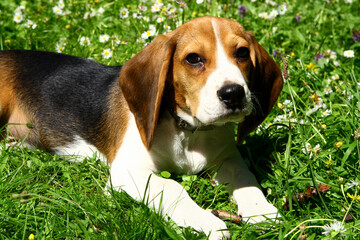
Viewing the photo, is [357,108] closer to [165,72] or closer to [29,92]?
[165,72]

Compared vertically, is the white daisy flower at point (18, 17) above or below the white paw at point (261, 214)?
above

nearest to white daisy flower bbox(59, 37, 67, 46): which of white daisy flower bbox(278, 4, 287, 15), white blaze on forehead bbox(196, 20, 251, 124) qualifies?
white daisy flower bbox(278, 4, 287, 15)

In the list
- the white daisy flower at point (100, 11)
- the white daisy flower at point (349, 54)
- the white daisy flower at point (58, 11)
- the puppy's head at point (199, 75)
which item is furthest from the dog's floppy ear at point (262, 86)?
the white daisy flower at point (58, 11)

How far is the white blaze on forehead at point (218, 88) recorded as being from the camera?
3.43m

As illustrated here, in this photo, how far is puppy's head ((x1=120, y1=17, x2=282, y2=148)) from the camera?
3.47 m

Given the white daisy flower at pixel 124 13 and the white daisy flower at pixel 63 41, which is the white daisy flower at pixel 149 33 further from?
the white daisy flower at pixel 63 41

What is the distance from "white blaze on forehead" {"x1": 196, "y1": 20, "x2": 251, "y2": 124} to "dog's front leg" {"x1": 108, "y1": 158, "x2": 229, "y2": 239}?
24.0 inches

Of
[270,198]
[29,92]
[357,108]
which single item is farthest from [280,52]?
[29,92]

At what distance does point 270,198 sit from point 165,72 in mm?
1376

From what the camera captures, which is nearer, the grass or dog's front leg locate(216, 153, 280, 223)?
the grass

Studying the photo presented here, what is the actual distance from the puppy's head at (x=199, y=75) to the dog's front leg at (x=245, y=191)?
1.49 ft

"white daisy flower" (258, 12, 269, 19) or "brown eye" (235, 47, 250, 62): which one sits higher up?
"brown eye" (235, 47, 250, 62)

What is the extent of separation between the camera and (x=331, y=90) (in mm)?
5336

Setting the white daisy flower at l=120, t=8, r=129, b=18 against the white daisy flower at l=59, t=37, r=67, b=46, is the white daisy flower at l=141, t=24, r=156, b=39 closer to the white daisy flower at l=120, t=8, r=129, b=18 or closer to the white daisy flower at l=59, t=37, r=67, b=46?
the white daisy flower at l=120, t=8, r=129, b=18
